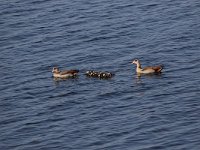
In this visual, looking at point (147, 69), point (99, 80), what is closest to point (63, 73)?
point (99, 80)

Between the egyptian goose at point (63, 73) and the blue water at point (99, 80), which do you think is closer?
the blue water at point (99, 80)

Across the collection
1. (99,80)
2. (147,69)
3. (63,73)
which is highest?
(63,73)

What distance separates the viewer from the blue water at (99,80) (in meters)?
44.8

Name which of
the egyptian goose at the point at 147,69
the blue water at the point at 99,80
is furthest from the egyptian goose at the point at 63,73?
the egyptian goose at the point at 147,69

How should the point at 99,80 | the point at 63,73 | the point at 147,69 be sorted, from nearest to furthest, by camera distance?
the point at 99,80 < the point at 147,69 < the point at 63,73

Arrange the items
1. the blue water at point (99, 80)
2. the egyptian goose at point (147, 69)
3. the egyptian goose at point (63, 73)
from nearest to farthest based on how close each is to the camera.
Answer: the blue water at point (99, 80), the egyptian goose at point (147, 69), the egyptian goose at point (63, 73)

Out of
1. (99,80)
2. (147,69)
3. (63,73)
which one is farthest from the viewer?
(63,73)

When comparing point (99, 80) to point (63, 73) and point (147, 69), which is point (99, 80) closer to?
point (63, 73)

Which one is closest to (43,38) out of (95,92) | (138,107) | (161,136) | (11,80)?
(11,80)

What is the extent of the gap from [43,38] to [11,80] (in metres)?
9.87

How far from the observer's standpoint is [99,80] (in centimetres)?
5394

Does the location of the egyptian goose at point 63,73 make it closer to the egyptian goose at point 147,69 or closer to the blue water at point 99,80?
the blue water at point 99,80

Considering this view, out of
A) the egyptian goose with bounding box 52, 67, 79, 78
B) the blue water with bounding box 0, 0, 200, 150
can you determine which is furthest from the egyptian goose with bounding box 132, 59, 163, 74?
the egyptian goose with bounding box 52, 67, 79, 78

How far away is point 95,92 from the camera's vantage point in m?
51.8
